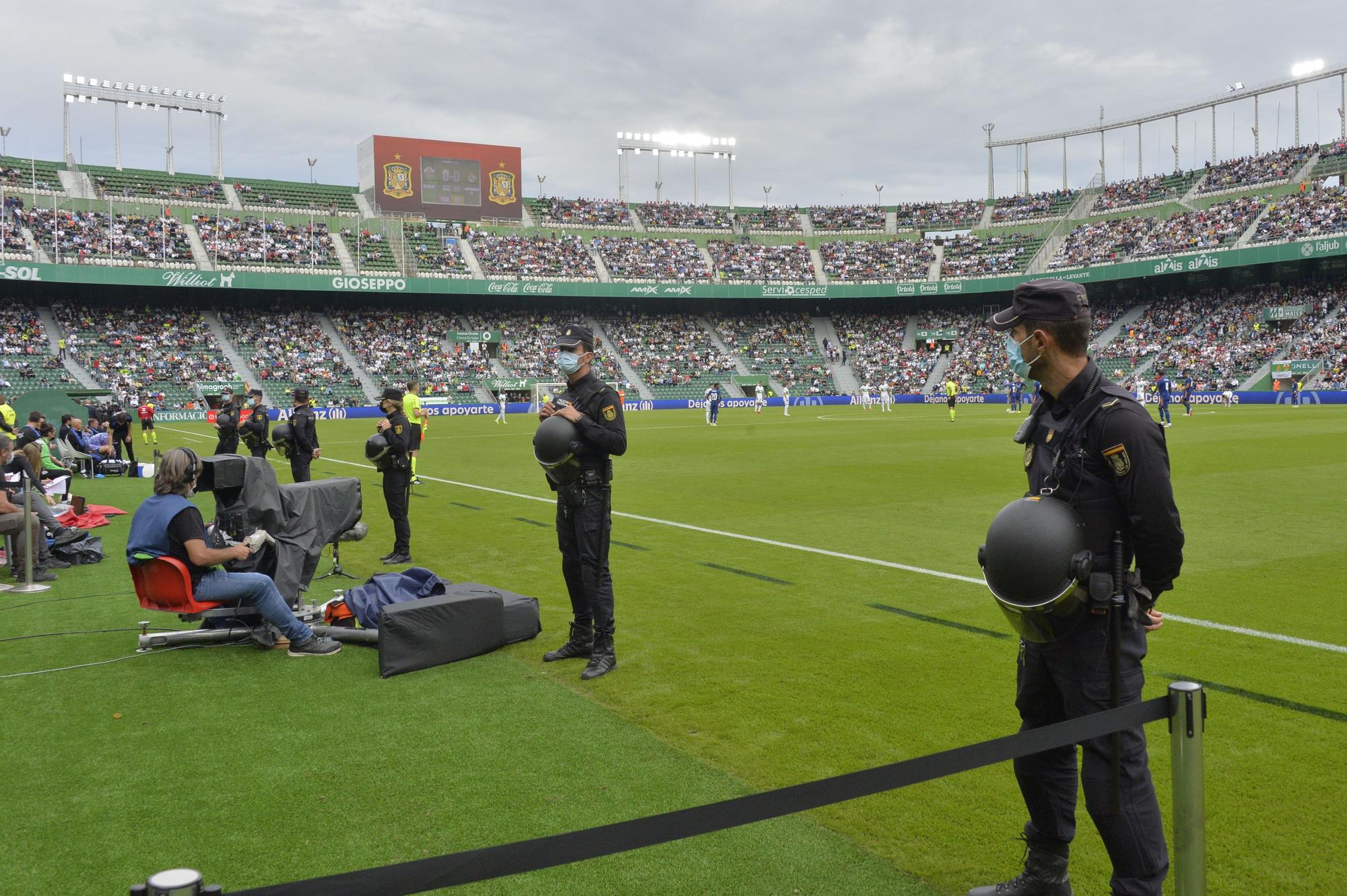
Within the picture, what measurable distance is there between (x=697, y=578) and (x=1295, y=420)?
108ft

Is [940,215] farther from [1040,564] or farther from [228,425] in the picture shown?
[1040,564]

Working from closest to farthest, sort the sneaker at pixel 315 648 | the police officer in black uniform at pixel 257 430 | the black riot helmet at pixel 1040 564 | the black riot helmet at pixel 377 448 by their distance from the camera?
the black riot helmet at pixel 1040 564
the sneaker at pixel 315 648
the black riot helmet at pixel 377 448
the police officer in black uniform at pixel 257 430

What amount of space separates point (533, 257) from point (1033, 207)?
40281 mm

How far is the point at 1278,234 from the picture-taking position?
177ft

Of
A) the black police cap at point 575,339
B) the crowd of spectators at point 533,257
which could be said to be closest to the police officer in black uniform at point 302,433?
the black police cap at point 575,339

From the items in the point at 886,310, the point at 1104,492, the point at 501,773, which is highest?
the point at 886,310

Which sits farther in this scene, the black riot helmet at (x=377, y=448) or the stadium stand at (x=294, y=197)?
the stadium stand at (x=294, y=197)

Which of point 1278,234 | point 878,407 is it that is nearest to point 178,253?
point 878,407

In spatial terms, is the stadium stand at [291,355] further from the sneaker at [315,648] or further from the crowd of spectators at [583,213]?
the sneaker at [315,648]

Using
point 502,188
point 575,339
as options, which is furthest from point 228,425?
point 502,188

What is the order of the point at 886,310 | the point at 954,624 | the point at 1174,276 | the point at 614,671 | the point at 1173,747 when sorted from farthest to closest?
the point at 886,310 → the point at 1174,276 → the point at 954,624 → the point at 614,671 → the point at 1173,747

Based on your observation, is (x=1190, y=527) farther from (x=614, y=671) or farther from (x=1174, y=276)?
(x=1174, y=276)

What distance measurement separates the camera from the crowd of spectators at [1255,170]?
59.6 m

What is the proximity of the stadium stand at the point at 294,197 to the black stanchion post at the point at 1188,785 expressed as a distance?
221ft
